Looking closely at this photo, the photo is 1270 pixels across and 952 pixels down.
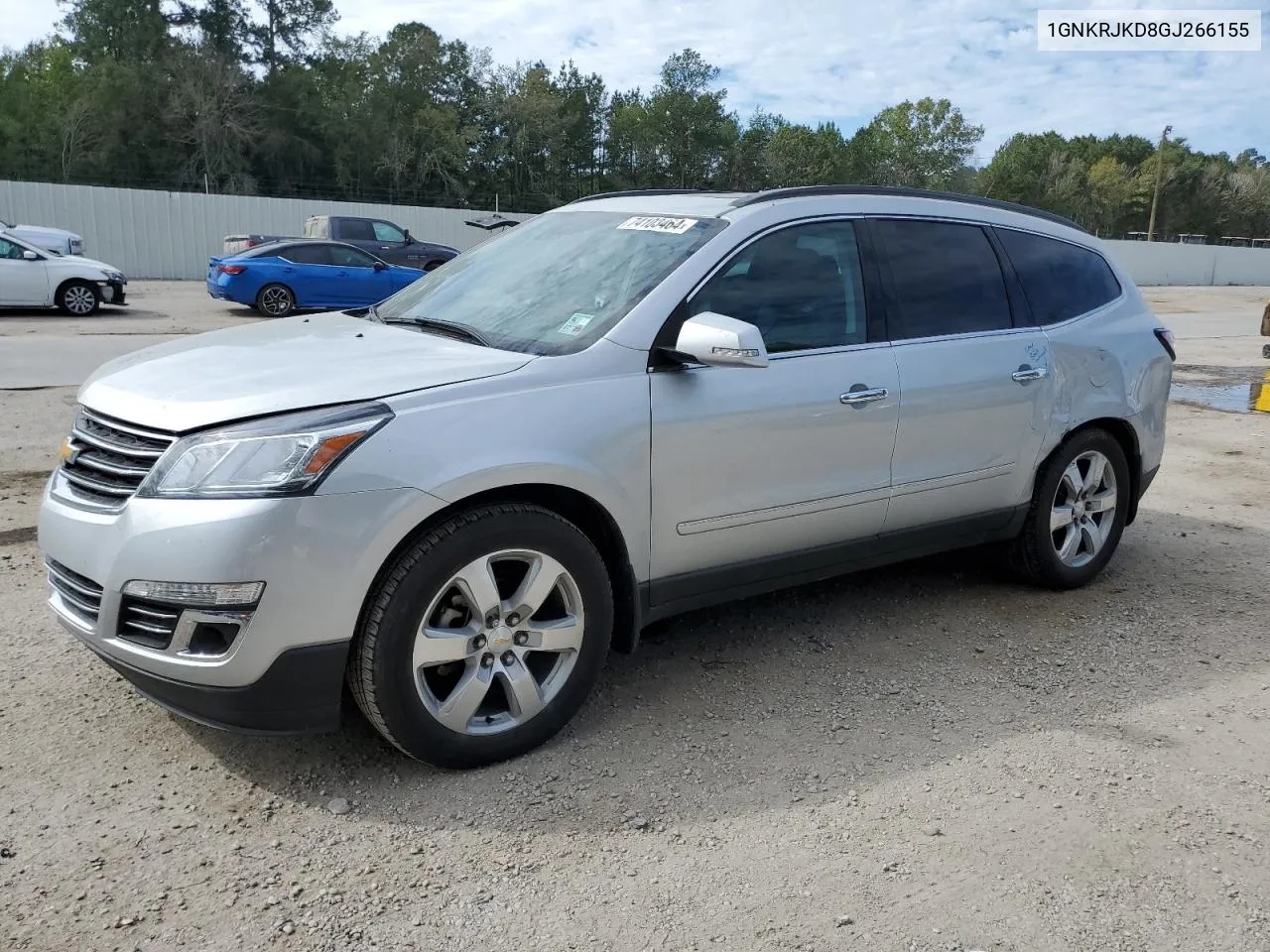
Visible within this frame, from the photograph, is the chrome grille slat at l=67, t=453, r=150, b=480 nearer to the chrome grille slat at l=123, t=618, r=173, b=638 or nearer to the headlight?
the headlight

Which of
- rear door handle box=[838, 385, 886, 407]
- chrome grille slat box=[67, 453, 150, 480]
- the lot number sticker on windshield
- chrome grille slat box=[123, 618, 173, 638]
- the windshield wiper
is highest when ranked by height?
the lot number sticker on windshield

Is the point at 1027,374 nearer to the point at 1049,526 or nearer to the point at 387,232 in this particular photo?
the point at 1049,526

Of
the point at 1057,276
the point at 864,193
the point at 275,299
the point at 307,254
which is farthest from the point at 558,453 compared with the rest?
the point at 307,254

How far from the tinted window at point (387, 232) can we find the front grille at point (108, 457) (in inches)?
814

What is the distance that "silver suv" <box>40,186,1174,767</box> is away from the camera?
2795 millimetres

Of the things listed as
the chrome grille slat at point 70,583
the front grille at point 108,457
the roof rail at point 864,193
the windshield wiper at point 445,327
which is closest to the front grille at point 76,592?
the chrome grille slat at point 70,583

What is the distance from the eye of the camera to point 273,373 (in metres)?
3.13

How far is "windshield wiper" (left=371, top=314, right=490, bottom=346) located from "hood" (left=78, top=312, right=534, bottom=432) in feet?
0.19

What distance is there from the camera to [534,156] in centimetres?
6812

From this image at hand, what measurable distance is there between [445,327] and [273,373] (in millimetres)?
762

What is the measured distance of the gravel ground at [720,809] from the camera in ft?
8.32

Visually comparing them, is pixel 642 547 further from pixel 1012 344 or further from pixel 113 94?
pixel 113 94

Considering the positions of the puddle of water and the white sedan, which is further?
the white sedan

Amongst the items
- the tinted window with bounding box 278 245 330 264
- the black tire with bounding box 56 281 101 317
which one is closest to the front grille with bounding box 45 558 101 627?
the black tire with bounding box 56 281 101 317
